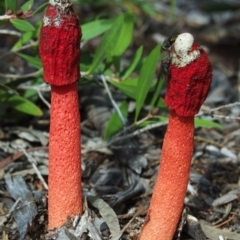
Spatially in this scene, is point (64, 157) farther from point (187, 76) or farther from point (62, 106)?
point (187, 76)

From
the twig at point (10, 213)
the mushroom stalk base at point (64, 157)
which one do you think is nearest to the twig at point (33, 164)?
the twig at point (10, 213)

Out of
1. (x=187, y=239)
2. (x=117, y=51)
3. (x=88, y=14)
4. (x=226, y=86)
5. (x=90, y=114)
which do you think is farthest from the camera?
(x=88, y=14)

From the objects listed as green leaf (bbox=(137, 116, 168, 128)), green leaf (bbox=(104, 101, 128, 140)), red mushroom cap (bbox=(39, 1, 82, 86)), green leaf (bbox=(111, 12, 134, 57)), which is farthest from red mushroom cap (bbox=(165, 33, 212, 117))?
green leaf (bbox=(111, 12, 134, 57))

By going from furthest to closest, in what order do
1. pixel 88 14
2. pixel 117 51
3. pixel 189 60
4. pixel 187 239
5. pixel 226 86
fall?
pixel 88 14, pixel 226 86, pixel 117 51, pixel 187 239, pixel 189 60

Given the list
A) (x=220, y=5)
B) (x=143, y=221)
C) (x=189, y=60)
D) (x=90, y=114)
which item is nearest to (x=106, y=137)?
(x=90, y=114)

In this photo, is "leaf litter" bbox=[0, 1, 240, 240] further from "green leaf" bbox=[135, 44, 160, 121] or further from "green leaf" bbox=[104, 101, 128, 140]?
"green leaf" bbox=[135, 44, 160, 121]

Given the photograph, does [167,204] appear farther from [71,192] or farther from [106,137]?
[106,137]

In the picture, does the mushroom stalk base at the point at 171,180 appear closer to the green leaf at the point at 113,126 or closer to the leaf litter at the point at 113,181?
the leaf litter at the point at 113,181
